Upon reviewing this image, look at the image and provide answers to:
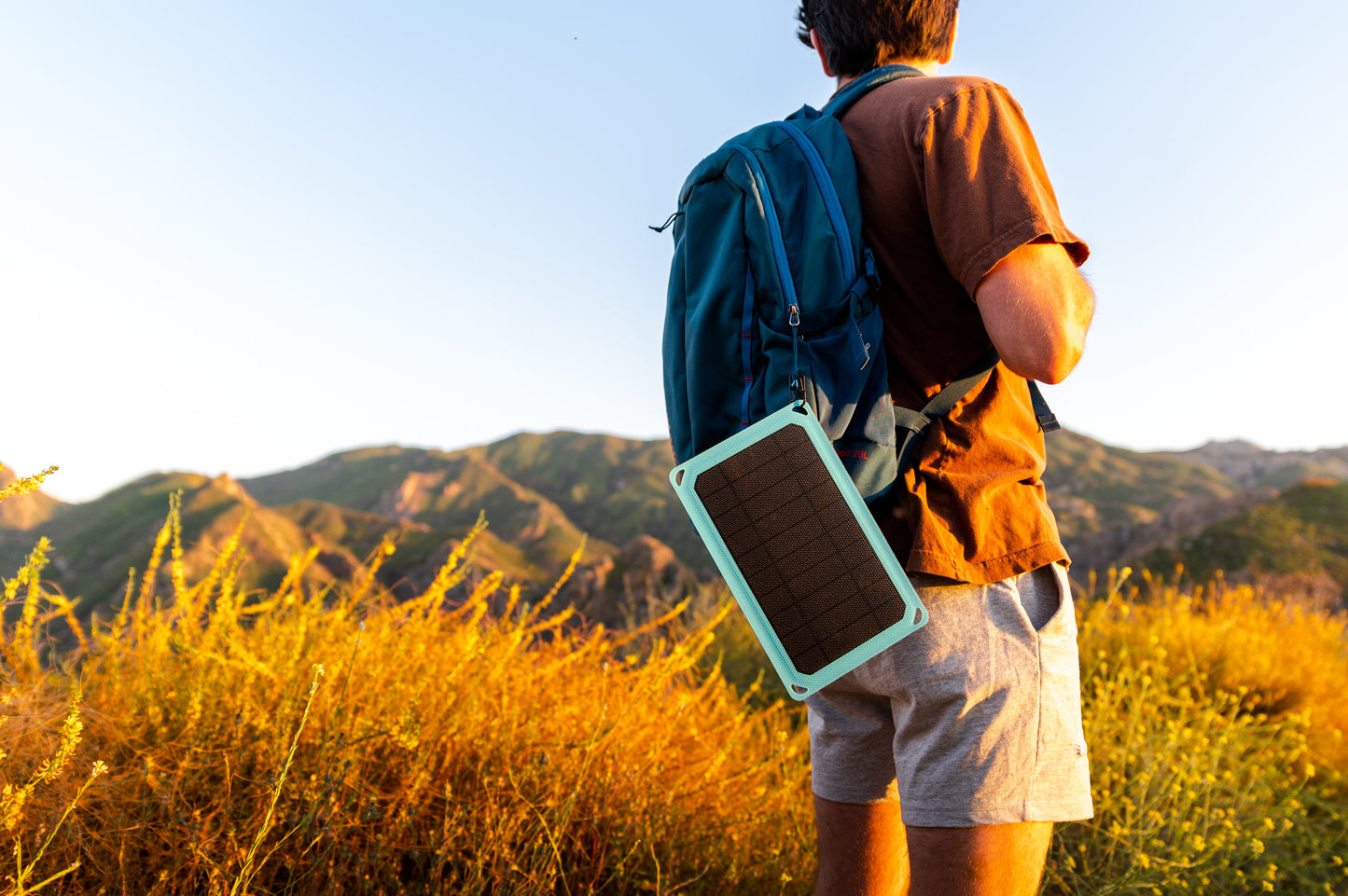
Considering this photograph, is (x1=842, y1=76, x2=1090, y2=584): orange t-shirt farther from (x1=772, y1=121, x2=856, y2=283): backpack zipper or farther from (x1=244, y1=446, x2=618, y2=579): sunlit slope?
(x1=244, y1=446, x2=618, y2=579): sunlit slope

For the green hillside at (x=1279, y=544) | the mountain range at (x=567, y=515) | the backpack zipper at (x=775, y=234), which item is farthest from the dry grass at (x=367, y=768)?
the green hillside at (x=1279, y=544)

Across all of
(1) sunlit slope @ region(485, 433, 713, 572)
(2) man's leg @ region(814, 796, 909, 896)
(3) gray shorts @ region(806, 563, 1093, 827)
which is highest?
(3) gray shorts @ region(806, 563, 1093, 827)

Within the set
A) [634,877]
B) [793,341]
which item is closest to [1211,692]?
[634,877]

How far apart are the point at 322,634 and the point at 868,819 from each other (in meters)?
1.95

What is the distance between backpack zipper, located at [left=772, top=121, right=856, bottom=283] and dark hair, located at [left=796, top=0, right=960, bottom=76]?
28 centimetres

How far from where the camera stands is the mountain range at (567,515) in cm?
958

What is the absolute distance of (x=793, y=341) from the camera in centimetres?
106

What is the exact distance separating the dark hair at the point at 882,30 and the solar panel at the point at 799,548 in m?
0.73

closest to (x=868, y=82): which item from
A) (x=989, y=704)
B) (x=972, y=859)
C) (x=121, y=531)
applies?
(x=989, y=704)

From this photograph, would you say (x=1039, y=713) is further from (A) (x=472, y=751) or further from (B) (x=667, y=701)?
(B) (x=667, y=701)

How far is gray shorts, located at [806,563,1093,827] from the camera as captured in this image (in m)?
1.05

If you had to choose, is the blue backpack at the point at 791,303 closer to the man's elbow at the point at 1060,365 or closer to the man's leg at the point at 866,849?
the man's elbow at the point at 1060,365

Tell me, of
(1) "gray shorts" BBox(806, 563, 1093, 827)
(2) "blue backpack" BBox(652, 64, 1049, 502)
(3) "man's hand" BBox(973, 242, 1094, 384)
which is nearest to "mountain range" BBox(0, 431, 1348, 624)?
(2) "blue backpack" BBox(652, 64, 1049, 502)

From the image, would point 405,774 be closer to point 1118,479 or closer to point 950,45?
point 950,45
